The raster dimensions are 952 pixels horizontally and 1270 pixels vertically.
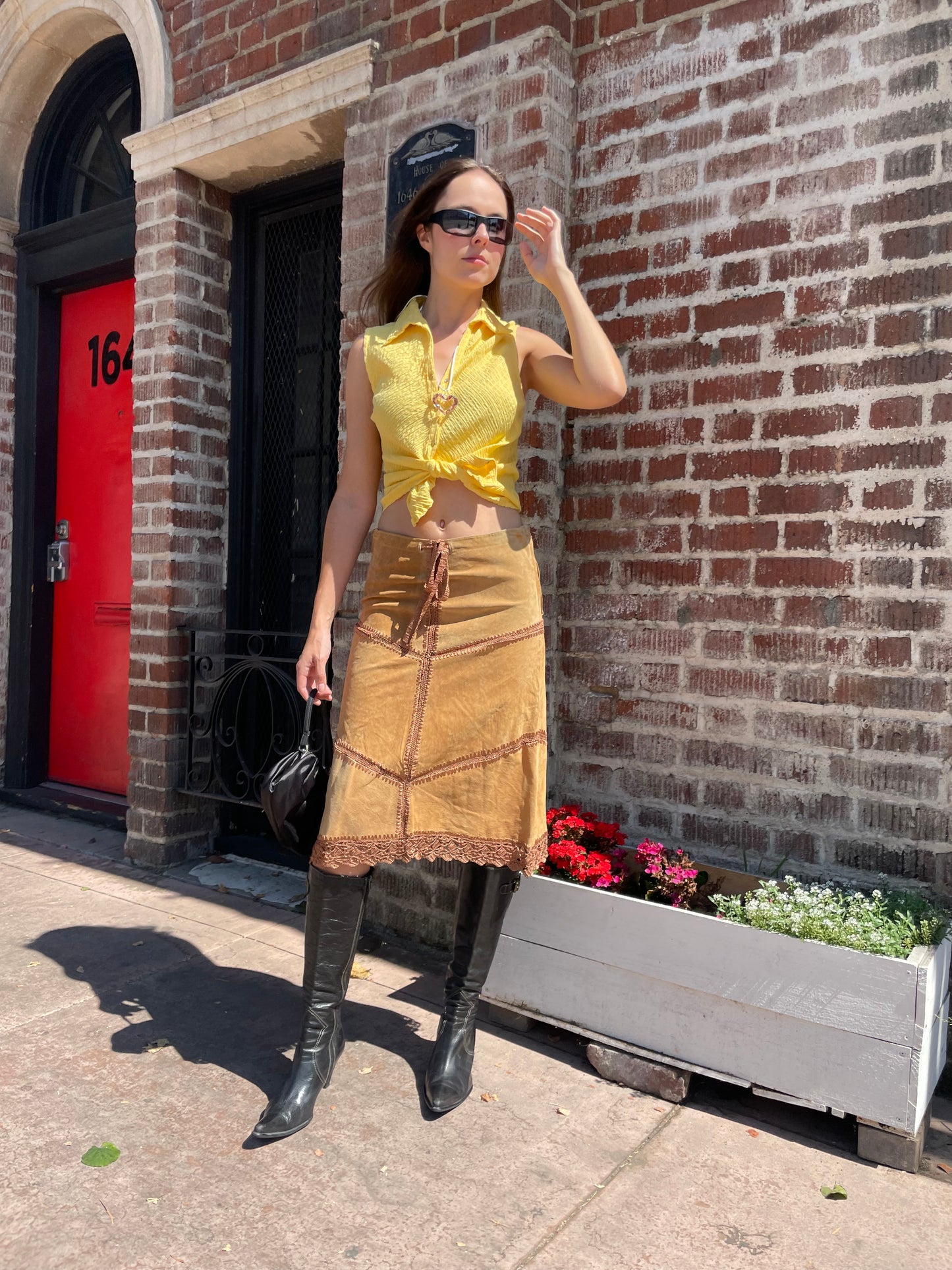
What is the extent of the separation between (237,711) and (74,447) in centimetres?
191

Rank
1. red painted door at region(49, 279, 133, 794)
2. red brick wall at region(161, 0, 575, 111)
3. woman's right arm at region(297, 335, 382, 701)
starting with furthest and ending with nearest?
red painted door at region(49, 279, 133, 794)
red brick wall at region(161, 0, 575, 111)
woman's right arm at region(297, 335, 382, 701)

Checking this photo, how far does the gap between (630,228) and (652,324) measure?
34 centimetres

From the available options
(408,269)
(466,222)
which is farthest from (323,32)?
(466,222)

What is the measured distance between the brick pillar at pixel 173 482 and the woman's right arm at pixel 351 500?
1.89 metres

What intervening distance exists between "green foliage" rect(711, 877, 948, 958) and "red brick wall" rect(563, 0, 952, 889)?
243 millimetres

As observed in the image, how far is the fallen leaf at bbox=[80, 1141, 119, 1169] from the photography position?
2.04 metres

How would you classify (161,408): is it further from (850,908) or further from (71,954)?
(850,908)

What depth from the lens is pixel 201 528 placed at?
4.23 meters

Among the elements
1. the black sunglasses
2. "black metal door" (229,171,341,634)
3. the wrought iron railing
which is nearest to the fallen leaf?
the wrought iron railing

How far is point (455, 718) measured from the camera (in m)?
2.33

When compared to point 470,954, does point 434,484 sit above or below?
above

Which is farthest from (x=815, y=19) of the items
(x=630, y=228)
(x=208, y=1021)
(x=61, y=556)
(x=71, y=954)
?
(x=61, y=556)

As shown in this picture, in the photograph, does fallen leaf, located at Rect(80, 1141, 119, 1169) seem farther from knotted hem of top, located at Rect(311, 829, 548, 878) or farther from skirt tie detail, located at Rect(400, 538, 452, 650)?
skirt tie detail, located at Rect(400, 538, 452, 650)

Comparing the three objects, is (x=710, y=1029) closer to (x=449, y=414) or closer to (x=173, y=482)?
(x=449, y=414)
